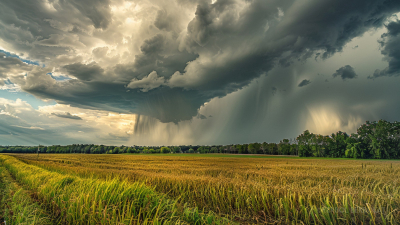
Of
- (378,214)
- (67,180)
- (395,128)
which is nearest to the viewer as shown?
(378,214)

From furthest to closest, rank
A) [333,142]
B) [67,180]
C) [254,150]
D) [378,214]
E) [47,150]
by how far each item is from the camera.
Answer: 1. [47,150]
2. [254,150]
3. [333,142]
4. [67,180]
5. [378,214]

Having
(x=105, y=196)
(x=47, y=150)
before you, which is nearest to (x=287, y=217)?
(x=105, y=196)

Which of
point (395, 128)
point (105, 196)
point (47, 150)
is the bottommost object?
Answer: point (47, 150)

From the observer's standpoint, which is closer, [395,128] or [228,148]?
[395,128]

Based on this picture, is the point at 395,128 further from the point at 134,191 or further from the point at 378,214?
the point at 134,191

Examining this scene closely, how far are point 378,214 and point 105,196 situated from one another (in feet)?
28.5

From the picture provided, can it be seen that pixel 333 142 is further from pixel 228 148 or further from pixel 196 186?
pixel 196 186

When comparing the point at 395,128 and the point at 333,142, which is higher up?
the point at 395,128

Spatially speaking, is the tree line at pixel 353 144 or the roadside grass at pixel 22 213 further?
the tree line at pixel 353 144

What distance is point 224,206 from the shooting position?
7828 millimetres

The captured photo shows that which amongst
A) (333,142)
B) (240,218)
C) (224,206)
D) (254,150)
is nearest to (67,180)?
(224,206)

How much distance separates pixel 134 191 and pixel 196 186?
15.7 ft

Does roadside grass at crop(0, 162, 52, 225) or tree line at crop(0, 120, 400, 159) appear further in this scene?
tree line at crop(0, 120, 400, 159)

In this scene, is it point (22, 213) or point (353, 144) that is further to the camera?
point (353, 144)
